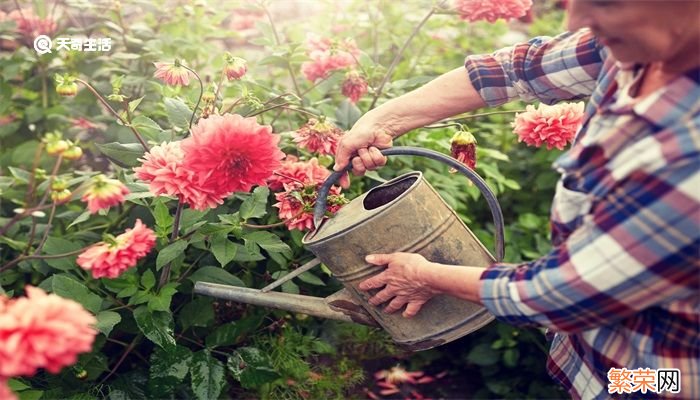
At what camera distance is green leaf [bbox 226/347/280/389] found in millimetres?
2014

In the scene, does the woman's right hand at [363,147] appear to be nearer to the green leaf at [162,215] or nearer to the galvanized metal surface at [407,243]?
the galvanized metal surface at [407,243]

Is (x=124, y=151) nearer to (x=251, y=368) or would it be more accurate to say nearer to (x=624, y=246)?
(x=251, y=368)

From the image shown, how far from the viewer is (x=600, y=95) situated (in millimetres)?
1396

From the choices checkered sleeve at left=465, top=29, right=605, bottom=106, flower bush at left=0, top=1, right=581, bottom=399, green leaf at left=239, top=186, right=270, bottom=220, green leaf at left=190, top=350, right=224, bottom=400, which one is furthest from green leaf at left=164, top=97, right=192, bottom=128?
checkered sleeve at left=465, top=29, right=605, bottom=106

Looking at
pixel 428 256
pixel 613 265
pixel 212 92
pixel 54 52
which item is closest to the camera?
pixel 613 265

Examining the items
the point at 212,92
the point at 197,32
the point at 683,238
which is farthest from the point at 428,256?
the point at 197,32

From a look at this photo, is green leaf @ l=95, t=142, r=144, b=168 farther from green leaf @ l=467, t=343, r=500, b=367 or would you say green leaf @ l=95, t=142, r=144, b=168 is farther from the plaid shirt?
green leaf @ l=467, t=343, r=500, b=367

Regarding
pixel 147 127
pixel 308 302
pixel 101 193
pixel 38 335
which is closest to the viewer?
pixel 38 335

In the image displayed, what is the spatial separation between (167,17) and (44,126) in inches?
22.2

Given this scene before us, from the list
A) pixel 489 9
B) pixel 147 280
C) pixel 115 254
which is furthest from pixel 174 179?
pixel 489 9

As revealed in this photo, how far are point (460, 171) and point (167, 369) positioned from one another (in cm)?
86

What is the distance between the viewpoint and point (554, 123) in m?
1.93

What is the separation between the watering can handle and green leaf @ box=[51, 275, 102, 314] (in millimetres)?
531

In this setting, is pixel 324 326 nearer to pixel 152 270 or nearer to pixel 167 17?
pixel 152 270
